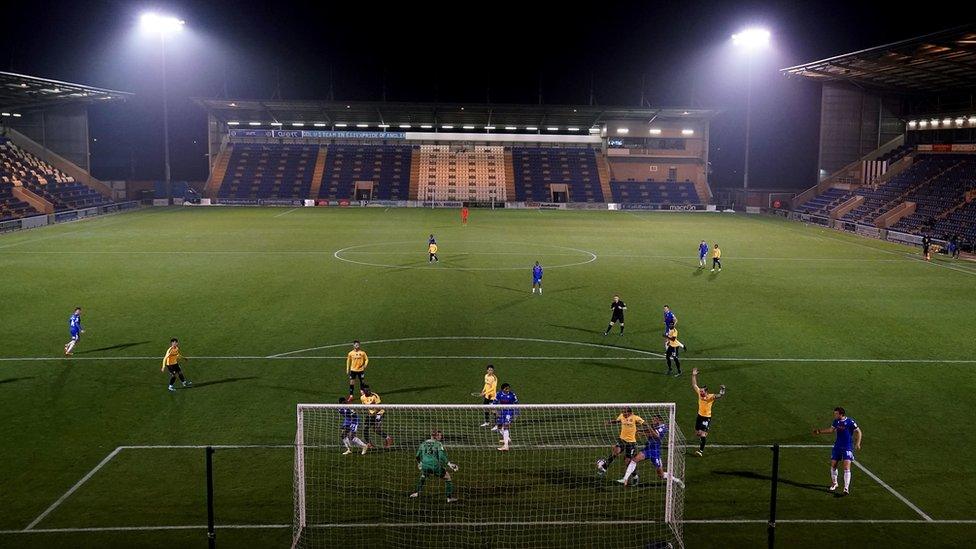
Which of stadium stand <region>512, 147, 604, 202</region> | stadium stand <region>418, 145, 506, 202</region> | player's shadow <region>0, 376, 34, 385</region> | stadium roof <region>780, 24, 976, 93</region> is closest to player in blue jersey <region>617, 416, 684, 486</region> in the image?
player's shadow <region>0, 376, 34, 385</region>

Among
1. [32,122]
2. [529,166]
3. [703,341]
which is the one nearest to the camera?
[703,341]

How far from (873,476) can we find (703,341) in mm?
9511

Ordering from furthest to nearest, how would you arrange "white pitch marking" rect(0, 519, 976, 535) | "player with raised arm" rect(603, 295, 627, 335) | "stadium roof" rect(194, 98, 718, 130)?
1. "stadium roof" rect(194, 98, 718, 130)
2. "player with raised arm" rect(603, 295, 627, 335)
3. "white pitch marking" rect(0, 519, 976, 535)

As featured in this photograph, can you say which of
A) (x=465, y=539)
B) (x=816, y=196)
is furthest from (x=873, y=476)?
(x=816, y=196)

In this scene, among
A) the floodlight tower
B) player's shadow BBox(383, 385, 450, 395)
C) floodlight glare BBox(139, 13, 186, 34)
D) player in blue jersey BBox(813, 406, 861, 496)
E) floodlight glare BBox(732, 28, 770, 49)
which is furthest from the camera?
the floodlight tower

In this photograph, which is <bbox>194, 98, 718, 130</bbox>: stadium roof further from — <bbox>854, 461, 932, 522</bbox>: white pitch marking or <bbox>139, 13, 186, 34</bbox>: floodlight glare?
<bbox>854, 461, 932, 522</bbox>: white pitch marking

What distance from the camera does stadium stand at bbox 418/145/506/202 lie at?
3445 inches

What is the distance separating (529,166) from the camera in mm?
91375

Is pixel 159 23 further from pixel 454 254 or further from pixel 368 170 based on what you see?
pixel 454 254

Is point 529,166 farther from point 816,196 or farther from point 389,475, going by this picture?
point 389,475

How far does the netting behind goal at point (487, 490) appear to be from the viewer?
11.1m

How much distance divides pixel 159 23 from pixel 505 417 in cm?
6152

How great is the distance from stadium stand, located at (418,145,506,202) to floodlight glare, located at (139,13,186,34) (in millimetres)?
31355

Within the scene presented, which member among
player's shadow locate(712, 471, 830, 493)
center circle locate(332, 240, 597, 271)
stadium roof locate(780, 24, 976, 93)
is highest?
stadium roof locate(780, 24, 976, 93)
